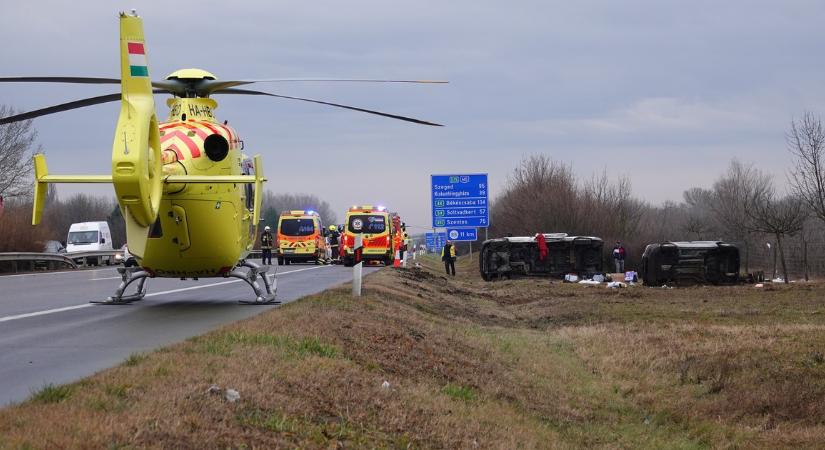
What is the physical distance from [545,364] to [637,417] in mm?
3004

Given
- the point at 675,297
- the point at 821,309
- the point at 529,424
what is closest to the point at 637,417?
the point at 529,424

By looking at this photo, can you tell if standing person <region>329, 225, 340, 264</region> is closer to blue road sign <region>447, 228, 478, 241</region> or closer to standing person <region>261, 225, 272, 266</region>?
standing person <region>261, 225, 272, 266</region>

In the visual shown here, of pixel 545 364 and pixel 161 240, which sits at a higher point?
pixel 161 240

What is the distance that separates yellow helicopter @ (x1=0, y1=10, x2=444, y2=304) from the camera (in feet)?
43.9

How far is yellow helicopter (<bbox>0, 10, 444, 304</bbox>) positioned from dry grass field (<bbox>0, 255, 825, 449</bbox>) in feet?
7.35

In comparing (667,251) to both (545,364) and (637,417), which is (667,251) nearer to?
(545,364)

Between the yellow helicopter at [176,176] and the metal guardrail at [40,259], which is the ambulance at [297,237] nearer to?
the metal guardrail at [40,259]

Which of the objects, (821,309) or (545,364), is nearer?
(545,364)

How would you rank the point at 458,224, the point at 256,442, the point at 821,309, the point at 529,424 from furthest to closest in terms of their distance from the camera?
the point at 458,224, the point at 821,309, the point at 529,424, the point at 256,442

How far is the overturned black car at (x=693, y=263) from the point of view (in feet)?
107

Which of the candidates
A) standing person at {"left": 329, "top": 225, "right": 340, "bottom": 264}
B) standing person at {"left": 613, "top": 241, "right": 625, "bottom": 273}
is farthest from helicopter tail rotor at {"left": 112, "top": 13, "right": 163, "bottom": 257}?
standing person at {"left": 329, "top": 225, "right": 340, "bottom": 264}

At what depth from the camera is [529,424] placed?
9.88 meters

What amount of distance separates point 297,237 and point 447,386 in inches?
1732

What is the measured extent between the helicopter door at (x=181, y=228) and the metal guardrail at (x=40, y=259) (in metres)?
23.1
